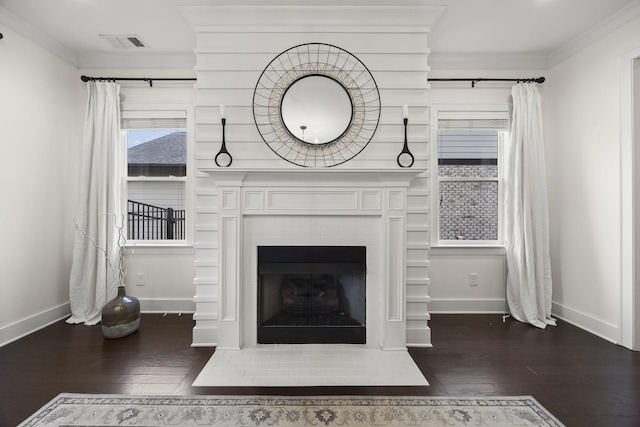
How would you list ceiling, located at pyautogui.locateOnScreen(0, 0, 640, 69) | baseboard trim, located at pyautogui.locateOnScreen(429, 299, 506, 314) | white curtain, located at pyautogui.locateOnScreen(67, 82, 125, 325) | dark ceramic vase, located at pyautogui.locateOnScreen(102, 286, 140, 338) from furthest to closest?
baseboard trim, located at pyautogui.locateOnScreen(429, 299, 506, 314) → white curtain, located at pyautogui.locateOnScreen(67, 82, 125, 325) → dark ceramic vase, located at pyautogui.locateOnScreen(102, 286, 140, 338) → ceiling, located at pyautogui.locateOnScreen(0, 0, 640, 69)

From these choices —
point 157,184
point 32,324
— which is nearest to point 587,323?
point 157,184

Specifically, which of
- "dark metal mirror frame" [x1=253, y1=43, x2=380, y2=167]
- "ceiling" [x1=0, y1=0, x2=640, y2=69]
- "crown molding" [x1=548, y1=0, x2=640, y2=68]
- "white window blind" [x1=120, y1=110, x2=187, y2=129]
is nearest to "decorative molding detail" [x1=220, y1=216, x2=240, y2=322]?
"dark metal mirror frame" [x1=253, y1=43, x2=380, y2=167]

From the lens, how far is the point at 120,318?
2.85 m

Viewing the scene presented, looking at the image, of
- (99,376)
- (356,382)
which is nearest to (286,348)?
(356,382)

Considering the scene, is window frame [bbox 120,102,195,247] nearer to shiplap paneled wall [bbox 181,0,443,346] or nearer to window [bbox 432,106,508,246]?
shiplap paneled wall [bbox 181,0,443,346]

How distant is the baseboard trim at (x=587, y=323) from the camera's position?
2793 mm

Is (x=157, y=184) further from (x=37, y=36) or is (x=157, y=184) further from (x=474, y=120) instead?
(x=474, y=120)

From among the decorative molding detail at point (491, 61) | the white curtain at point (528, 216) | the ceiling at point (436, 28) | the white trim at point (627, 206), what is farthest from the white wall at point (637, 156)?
the decorative molding detail at point (491, 61)

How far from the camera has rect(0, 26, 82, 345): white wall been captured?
2775mm

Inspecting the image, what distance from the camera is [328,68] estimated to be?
2727 millimetres

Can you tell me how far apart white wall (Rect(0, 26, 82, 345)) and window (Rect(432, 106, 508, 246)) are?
3.90m

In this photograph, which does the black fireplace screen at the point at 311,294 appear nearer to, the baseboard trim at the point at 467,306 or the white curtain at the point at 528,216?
the baseboard trim at the point at 467,306

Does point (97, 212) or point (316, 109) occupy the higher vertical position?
point (316, 109)

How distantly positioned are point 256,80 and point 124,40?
1.54 meters
